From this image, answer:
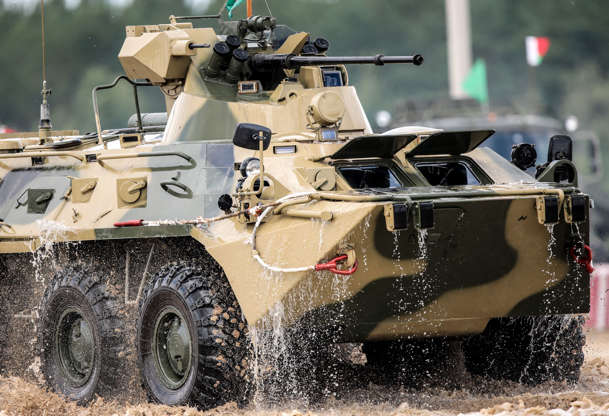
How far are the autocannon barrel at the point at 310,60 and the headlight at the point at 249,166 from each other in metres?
1.56

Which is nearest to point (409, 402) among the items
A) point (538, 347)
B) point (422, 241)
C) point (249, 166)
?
point (538, 347)

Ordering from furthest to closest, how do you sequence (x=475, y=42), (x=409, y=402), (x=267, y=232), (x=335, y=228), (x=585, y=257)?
1. (x=475, y=42)
2. (x=409, y=402)
3. (x=585, y=257)
4. (x=267, y=232)
5. (x=335, y=228)

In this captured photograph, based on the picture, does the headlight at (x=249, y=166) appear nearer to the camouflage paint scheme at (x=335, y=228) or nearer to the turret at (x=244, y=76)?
the camouflage paint scheme at (x=335, y=228)

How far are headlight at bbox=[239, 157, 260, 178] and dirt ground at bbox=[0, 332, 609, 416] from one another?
5.05 feet

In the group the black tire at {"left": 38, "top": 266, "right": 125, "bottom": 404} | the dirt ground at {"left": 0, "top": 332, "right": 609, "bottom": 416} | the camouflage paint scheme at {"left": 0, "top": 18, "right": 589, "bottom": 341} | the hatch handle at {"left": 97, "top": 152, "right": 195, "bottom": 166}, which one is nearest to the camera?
the camouflage paint scheme at {"left": 0, "top": 18, "right": 589, "bottom": 341}

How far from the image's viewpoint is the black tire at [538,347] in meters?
10.4

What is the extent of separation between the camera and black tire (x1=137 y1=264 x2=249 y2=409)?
30.9 feet

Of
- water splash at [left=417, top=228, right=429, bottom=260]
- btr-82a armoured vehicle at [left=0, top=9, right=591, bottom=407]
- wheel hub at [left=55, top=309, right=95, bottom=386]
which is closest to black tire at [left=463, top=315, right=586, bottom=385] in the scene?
btr-82a armoured vehicle at [left=0, top=9, right=591, bottom=407]

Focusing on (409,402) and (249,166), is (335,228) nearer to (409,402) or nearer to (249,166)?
(249,166)

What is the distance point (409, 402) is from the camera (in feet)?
32.7

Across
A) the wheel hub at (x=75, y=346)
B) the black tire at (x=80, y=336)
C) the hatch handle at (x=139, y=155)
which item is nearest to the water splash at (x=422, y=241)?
the hatch handle at (x=139, y=155)

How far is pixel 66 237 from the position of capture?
10820 millimetres

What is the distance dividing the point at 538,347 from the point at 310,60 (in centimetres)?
278

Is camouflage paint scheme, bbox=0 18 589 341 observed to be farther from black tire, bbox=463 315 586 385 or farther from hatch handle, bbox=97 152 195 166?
black tire, bbox=463 315 586 385
